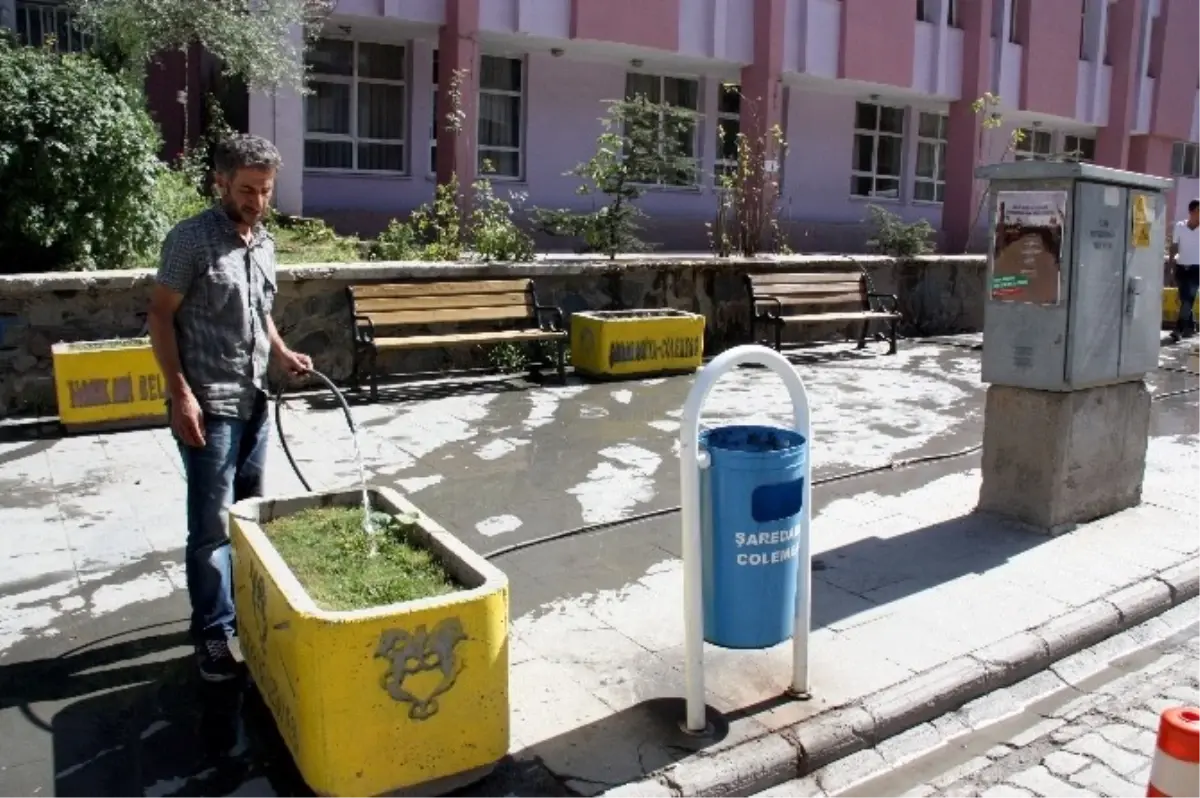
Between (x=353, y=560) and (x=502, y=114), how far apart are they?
16520mm

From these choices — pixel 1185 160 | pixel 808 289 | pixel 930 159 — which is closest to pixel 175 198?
pixel 808 289

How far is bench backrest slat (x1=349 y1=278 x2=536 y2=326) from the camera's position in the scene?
902 centimetres

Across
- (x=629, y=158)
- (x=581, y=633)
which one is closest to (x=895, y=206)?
(x=629, y=158)

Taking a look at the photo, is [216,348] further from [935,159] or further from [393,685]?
[935,159]

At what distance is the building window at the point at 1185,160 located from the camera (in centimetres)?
3188

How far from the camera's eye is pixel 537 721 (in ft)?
12.2

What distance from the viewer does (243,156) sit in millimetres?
3740

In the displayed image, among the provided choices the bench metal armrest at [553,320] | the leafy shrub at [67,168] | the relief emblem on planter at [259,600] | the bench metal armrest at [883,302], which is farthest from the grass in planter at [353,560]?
the bench metal armrest at [883,302]

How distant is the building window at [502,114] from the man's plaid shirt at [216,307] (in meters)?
15.4

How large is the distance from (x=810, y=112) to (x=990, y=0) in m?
4.85

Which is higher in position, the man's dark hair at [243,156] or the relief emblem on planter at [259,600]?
the man's dark hair at [243,156]

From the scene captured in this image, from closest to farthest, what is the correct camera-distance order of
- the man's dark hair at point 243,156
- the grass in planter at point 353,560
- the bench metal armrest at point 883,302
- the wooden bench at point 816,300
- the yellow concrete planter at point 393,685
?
1. the yellow concrete planter at point 393,685
2. the grass in planter at point 353,560
3. the man's dark hair at point 243,156
4. the wooden bench at point 816,300
5. the bench metal armrest at point 883,302

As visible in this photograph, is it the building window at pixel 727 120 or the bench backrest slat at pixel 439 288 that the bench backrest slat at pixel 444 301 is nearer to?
the bench backrest slat at pixel 439 288

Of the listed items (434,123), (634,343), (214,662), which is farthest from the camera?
(434,123)
